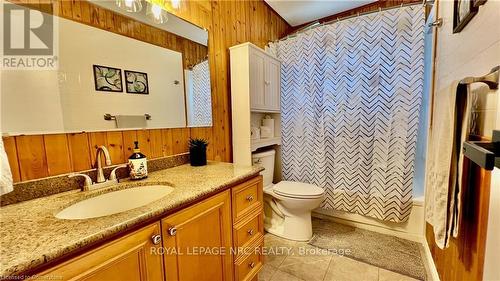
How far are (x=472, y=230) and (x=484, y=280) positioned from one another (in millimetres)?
216

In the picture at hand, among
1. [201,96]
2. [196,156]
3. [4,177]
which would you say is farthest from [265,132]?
[4,177]

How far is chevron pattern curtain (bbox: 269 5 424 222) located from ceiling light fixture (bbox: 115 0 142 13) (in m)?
1.44

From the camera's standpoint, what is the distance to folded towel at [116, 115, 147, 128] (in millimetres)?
1202

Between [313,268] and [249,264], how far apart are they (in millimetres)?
571

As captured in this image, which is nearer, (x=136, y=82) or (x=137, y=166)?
(x=137, y=166)

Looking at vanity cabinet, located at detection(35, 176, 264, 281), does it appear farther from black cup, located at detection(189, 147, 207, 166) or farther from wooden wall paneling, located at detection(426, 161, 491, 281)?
wooden wall paneling, located at detection(426, 161, 491, 281)

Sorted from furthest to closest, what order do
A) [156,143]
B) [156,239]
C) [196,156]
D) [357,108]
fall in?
1. [357,108]
2. [196,156]
3. [156,143]
4. [156,239]

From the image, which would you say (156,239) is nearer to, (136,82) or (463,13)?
(136,82)

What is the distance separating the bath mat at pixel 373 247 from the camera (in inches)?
62.2

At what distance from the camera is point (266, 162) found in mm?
2154

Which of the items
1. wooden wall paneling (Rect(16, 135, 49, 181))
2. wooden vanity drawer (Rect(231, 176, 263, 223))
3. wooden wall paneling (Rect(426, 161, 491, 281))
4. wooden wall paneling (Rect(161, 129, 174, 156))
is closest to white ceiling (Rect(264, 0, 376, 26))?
wooden wall paneling (Rect(161, 129, 174, 156))

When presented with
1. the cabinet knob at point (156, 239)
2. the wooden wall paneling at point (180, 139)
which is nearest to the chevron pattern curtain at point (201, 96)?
the wooden wall paneling at point (180, 139)

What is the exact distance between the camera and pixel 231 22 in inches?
76.1

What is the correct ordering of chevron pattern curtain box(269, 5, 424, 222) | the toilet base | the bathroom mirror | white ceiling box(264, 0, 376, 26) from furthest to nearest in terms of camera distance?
white ceiling box(264, 0, 376, 26)
the toilet base
chevron pattern curtain box(269, 5, 424, 222)
the bathroom mirror
